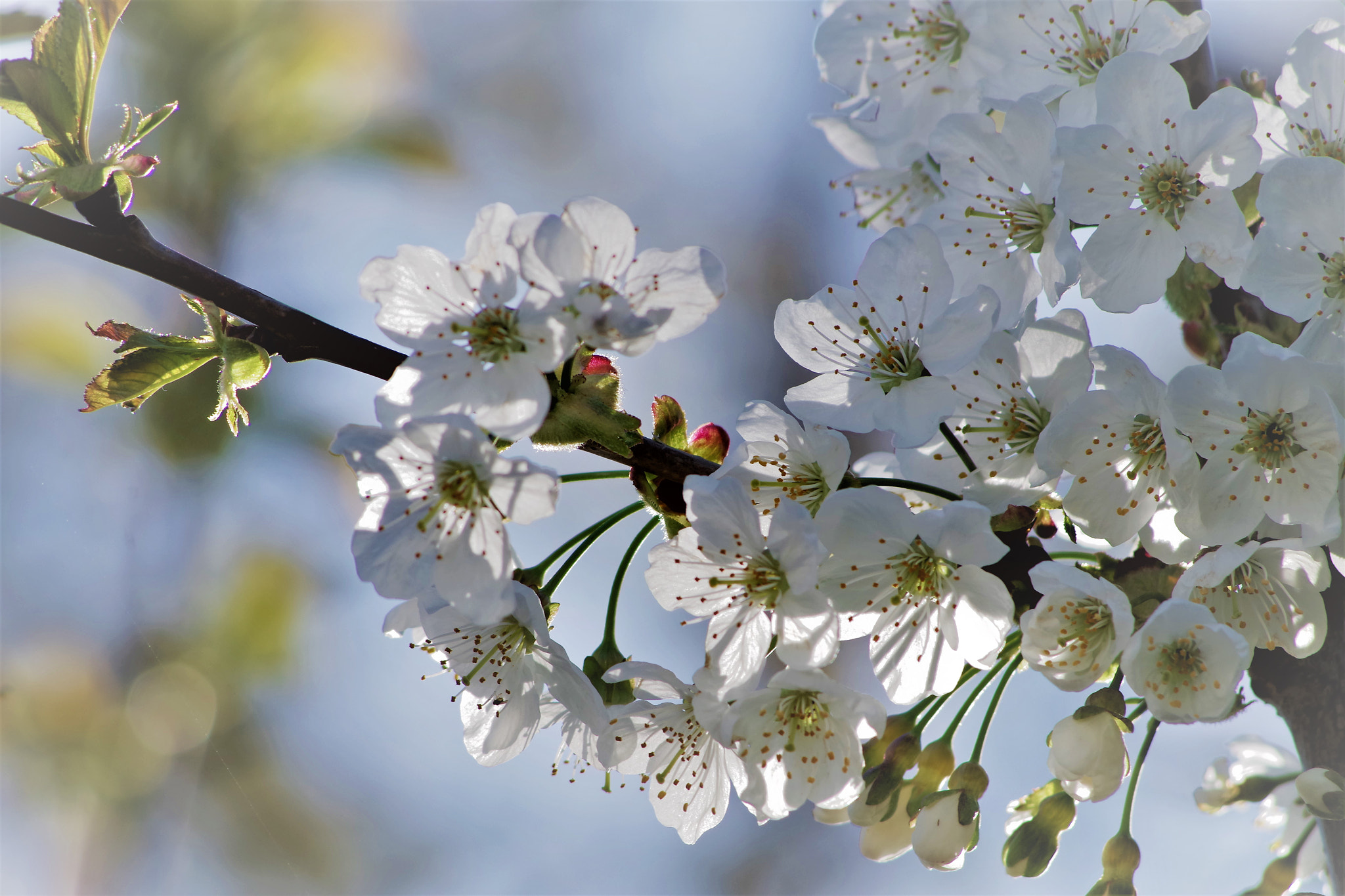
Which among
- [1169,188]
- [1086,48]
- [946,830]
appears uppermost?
[1086,48]

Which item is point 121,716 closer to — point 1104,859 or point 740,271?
point 740,271

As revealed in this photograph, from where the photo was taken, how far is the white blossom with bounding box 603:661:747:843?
676 mm

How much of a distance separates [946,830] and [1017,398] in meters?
0.39

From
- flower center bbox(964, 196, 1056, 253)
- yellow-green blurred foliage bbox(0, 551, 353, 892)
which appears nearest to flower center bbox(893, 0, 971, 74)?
flower center bbox(964, 196, 1056, 253)

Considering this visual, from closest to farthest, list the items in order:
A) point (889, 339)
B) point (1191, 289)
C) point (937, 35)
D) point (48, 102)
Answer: point (48, 102) → point (889, 339) → point (1191, 289) → point (937, 35)

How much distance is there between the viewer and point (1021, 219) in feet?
2.69

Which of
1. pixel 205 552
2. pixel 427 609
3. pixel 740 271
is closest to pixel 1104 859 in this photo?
pixel 427 609

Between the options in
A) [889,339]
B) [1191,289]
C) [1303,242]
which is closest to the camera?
[1303,242]

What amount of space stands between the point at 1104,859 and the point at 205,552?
7.47 feet

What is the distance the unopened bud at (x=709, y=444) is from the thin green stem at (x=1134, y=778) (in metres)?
0.46

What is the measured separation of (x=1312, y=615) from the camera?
0.66 meters

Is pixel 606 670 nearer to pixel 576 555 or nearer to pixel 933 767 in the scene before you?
pixel 576 555

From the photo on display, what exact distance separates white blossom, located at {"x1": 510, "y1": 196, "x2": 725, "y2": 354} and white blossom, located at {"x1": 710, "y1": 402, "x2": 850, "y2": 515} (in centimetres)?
14

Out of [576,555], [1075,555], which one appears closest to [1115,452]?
[1075,555]
